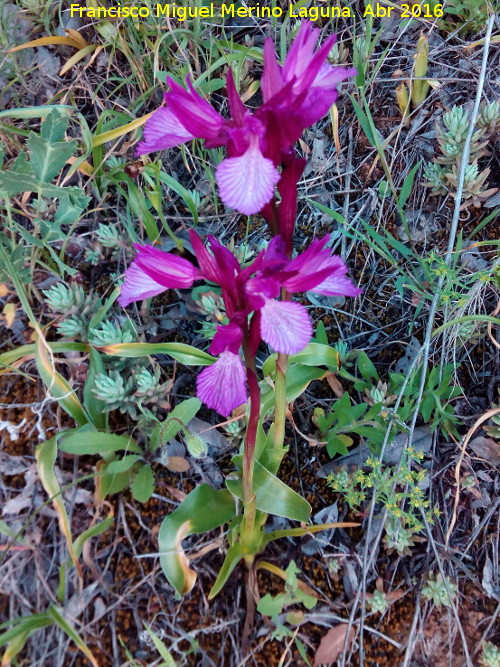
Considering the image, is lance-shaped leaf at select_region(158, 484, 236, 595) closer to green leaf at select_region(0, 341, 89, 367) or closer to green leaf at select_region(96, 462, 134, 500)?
green leaf at select_region(96, 462, 134, 500)

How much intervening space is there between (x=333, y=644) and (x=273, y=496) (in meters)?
0.53

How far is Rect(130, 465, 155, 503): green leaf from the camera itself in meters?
1.65

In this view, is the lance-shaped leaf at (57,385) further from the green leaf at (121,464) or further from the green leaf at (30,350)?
the green leaf at (121,464)

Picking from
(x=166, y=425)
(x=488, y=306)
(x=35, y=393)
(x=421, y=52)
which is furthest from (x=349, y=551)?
(x=421, y=52)

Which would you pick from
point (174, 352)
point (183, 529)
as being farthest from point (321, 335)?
point (183, 529)

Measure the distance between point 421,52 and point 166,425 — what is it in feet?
5.65

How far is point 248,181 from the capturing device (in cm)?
91

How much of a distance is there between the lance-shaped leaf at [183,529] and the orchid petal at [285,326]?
2.52 ft

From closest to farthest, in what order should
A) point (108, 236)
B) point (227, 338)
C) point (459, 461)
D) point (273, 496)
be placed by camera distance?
point (227, 338)
point (273, 496)
point (459, 461)
point (108, 236)

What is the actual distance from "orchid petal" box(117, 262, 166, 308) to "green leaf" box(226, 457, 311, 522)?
618 millimetres

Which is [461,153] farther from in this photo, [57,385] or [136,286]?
[57,385]

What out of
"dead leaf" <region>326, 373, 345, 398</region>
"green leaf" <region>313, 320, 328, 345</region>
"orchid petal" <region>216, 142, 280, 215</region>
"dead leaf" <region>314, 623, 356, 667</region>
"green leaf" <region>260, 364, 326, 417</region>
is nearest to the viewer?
"orchid petal" <region>216, 142, 280, 215</region>

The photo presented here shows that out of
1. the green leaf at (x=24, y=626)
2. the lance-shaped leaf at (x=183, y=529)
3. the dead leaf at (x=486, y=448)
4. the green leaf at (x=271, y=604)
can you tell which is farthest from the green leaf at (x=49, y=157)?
the dead leaf at (x=486, y=448)

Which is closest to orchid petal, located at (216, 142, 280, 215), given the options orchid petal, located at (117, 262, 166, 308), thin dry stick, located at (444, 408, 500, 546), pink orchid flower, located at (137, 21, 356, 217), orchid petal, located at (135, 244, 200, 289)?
pink orchid flower, located at (137, 21, 356, 217)
